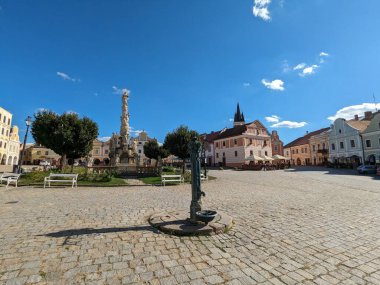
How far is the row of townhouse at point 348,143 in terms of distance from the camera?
114 feet

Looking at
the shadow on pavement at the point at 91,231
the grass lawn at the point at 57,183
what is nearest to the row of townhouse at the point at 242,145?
the grass lawn at the point at 57,183

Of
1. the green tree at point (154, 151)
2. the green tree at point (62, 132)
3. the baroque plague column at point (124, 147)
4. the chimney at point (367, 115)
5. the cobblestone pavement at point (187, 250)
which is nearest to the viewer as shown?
the cobblestone pavement at point (187, 250)

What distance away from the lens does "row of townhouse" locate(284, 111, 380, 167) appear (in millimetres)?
34812

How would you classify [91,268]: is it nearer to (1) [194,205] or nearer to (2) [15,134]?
(1) [194,205]

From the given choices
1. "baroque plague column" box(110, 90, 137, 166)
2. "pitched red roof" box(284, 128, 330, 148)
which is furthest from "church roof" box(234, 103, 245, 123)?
"baroque plague column" box(110, 90, 137, 166)

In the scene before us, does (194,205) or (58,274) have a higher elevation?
(194,205)

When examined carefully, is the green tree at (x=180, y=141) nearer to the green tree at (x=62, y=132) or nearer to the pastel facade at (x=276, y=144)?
the green tree at (x=62, y=132)

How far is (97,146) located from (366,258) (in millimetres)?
70651

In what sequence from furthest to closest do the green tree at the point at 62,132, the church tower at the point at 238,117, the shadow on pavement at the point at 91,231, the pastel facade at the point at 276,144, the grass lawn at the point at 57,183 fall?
1. the church tower at the point at 238,117
2. the pastel facade at the point at 276,144
3. the green tree at the point at 62,132
4. the grass lawn at the point at 57,183
5. the shadow on pavement at the point at 91,231

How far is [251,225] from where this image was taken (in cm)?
570

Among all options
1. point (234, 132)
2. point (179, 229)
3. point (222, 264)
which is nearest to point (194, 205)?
point (179, 229)

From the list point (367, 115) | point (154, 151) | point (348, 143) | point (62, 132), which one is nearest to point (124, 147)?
point (62, 132)

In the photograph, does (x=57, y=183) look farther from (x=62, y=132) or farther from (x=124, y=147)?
(x=124, y=147)

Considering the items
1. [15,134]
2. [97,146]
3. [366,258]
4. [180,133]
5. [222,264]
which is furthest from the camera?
[97,146]
